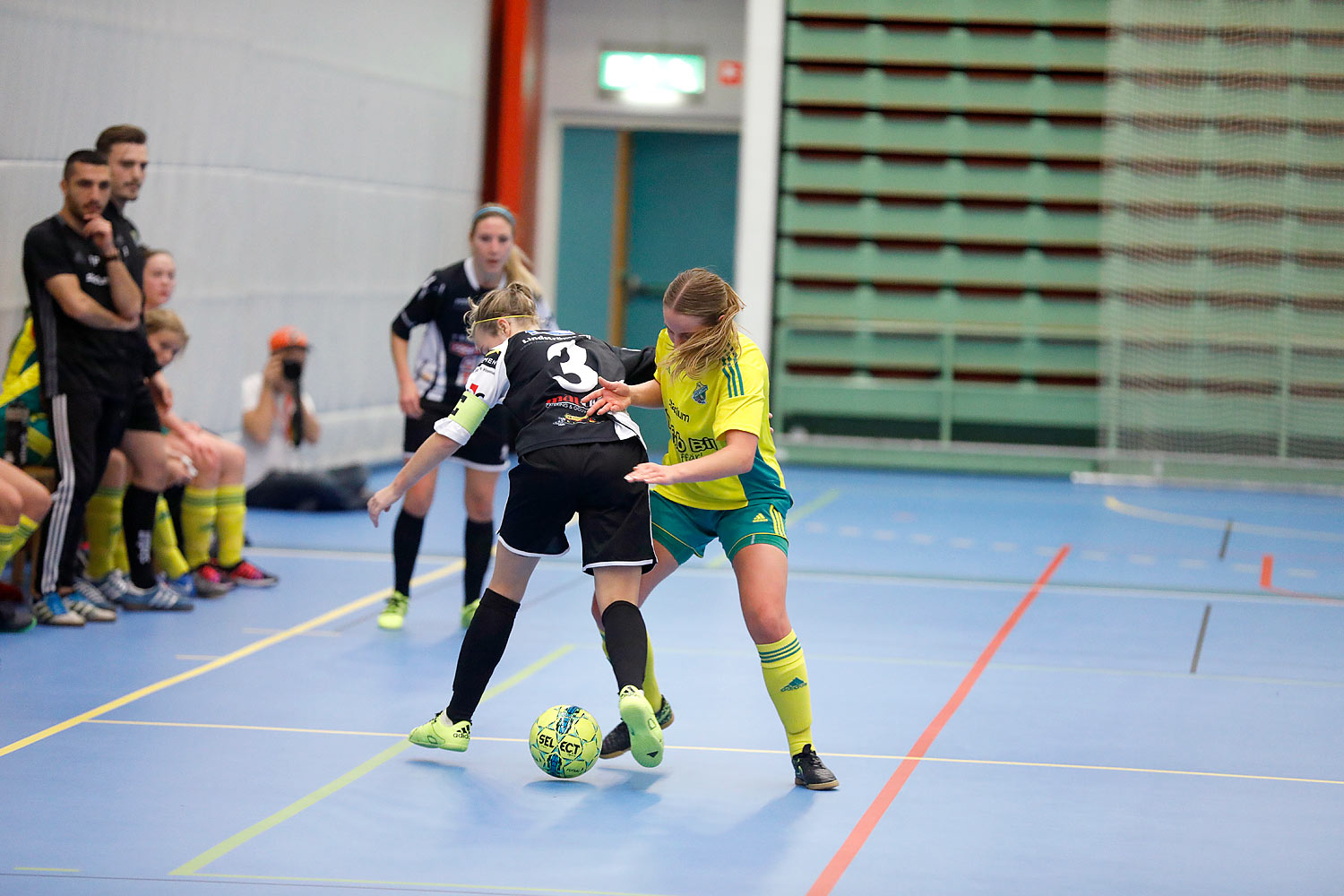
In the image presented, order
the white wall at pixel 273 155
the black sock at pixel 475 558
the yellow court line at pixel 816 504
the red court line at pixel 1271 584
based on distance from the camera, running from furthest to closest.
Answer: the yellow court line at pixel 816 504 → the red court line at pixel 1271 584 → the white wall at pixel 273 155 → the black sock at pixel 475 558

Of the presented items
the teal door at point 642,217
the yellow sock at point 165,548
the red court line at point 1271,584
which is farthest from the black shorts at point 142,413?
the teal door at point 642,217

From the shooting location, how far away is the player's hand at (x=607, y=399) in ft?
14.2

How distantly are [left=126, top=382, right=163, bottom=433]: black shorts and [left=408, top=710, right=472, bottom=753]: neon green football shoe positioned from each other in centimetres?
274

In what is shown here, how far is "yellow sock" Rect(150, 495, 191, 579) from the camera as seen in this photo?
691cm

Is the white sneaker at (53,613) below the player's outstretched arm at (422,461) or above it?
below

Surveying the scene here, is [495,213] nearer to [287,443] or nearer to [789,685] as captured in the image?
[789,685]

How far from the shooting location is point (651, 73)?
48.1 feet

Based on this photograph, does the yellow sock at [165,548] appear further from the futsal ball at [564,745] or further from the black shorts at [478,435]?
the futsal ball at [564,745]

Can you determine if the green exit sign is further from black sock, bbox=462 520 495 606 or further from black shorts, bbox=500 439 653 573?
black shorts, bbox=500 439 653 573

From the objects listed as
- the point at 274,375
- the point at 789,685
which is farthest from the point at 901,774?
the point at 274,375

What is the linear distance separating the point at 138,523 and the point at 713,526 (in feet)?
10.3

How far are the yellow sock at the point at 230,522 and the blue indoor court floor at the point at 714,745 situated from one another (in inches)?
14.1

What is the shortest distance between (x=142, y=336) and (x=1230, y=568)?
239 inches

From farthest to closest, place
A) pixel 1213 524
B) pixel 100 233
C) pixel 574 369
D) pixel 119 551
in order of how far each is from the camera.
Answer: pixel 1213 524 → pixel 119 551 → pixel 100 233 → pixel 574 369
